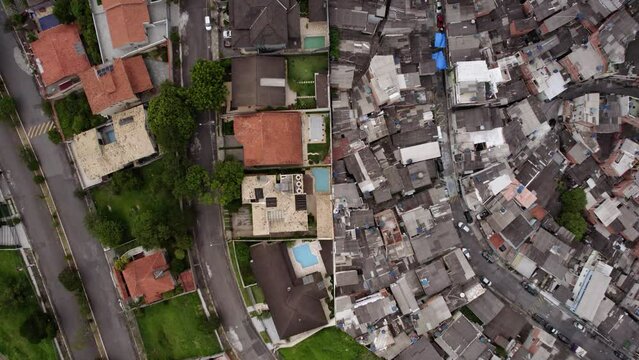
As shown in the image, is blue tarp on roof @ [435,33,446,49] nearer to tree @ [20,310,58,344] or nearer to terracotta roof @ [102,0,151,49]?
terracotta roof @ [102,0,151,49]

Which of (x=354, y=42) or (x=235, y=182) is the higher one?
(x=354, y=42)

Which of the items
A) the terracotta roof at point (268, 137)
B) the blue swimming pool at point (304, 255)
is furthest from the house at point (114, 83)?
the blue swimming pool at point (304, 255)

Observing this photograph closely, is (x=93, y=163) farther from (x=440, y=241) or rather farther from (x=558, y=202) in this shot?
(x=558, y=202)

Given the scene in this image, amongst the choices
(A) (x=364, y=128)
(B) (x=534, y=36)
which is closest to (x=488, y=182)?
Result: (A) (x=364, y=128)

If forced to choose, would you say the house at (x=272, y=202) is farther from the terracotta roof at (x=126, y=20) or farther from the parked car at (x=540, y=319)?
the parked car at (x=540, y=319)

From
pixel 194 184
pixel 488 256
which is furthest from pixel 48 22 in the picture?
pixel 488 256

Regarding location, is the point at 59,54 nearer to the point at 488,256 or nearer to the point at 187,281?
the point at 187,281

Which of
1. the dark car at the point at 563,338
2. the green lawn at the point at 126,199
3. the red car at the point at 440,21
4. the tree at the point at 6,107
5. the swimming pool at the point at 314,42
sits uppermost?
the red car at the point at 440,21
